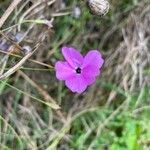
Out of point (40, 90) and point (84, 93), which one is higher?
point (40, 90)

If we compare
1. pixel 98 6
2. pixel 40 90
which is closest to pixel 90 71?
pixel 98 6

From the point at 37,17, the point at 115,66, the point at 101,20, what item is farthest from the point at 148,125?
the point at 37,17

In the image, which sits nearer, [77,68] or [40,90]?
[77,68]

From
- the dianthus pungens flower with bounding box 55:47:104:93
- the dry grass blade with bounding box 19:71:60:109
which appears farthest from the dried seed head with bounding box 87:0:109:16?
the dry grass blade with bounding box 19:71:60:109

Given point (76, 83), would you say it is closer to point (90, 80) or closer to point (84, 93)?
point (90, 80)

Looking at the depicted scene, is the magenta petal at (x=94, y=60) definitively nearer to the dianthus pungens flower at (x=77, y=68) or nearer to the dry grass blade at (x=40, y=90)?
the dianthus pungens flower at (x=77, y=68)

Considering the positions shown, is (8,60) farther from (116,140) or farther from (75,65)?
(116,140)
